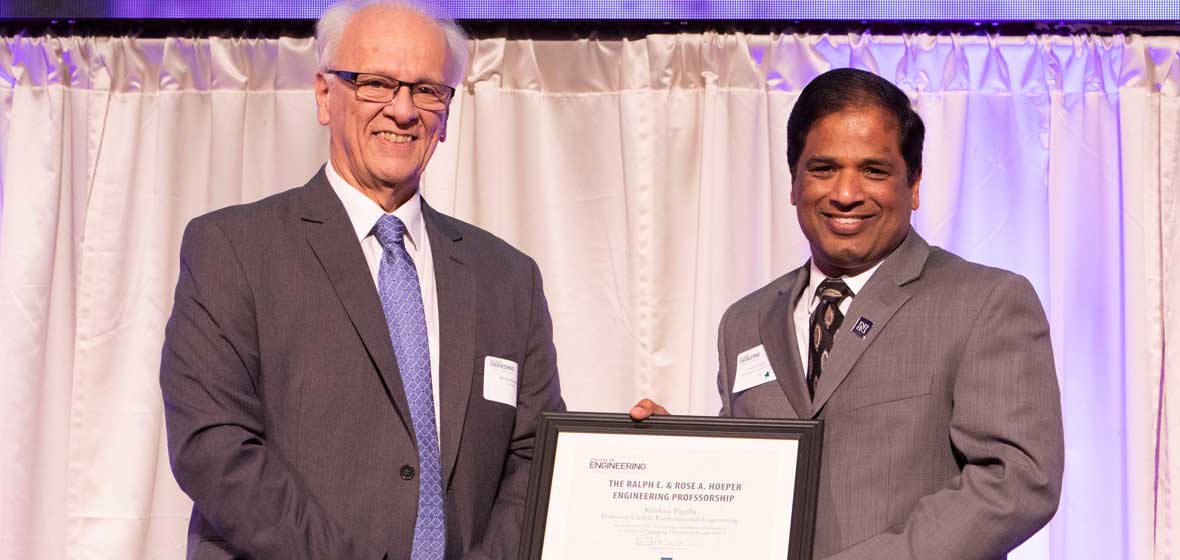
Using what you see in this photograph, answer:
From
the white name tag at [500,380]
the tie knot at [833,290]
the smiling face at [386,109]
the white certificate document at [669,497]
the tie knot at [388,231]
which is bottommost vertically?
the white certificate document at [669,497]

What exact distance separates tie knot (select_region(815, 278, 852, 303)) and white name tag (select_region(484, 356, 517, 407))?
2.14 feet

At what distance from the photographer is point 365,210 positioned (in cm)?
251

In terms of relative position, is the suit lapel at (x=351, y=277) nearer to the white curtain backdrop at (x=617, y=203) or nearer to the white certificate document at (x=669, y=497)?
the white certificate document at (x=669, y=497)

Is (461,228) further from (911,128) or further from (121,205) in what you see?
(121,205)

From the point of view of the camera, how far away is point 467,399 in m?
2.43

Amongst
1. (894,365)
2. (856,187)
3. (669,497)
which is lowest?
(669,497)

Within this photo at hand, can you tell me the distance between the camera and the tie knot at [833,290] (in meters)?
2.45

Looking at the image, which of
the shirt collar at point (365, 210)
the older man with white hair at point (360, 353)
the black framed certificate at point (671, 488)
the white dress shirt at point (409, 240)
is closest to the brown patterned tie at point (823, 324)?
the black framed certificate at point (671, 488)

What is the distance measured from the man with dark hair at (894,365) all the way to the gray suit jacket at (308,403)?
0.39 m

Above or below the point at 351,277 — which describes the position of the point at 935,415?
below

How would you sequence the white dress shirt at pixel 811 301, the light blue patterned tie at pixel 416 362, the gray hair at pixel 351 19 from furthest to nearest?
1. the gray hair at pixel 351 19
2. the white dress shirt at pixel 811 301
3. the light blue patterned tie at pixel 416 362

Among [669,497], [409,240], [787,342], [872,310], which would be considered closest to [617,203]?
[409,240]

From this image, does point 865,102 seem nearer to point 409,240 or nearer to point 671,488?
point 671,488

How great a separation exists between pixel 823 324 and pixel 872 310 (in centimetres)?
12
